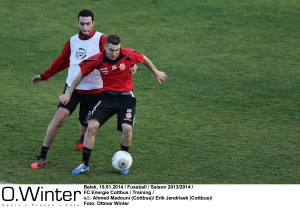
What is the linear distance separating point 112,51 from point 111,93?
71cm

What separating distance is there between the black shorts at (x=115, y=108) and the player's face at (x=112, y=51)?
2.01ft

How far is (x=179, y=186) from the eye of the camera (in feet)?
39.2

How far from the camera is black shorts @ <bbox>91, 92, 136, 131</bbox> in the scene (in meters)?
12.9

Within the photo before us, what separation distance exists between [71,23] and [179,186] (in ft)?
37.5

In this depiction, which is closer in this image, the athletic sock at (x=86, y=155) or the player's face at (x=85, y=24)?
the athletic sock at (x=86, y=155)

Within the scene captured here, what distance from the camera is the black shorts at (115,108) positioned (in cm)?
1291

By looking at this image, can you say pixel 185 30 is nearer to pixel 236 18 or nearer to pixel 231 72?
pixel 236 18

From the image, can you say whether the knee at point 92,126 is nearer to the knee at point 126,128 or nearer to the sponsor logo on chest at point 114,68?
the knee at point 126,128

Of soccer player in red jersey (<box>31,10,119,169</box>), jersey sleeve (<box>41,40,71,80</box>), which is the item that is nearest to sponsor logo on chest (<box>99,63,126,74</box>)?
soccer player in red jersey (<box>31,10,119,169</box>)

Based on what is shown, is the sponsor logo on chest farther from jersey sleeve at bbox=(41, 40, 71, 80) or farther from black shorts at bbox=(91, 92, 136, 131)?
jersey sleeve at bbox=(41, 40, 71, 80)

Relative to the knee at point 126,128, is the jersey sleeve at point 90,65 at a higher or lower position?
higher

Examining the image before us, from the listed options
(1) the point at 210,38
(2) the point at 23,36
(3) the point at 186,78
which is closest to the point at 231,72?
(3) the point at 186,78

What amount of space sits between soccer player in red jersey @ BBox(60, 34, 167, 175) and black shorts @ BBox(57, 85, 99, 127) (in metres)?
0.46

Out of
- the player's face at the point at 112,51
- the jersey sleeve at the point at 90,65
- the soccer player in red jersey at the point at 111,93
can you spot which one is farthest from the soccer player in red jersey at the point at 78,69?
the player's face at the point at 112,51
